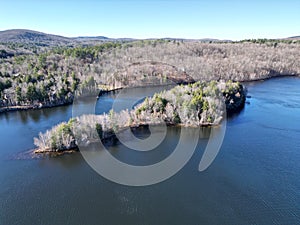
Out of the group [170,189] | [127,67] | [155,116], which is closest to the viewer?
[170,189]

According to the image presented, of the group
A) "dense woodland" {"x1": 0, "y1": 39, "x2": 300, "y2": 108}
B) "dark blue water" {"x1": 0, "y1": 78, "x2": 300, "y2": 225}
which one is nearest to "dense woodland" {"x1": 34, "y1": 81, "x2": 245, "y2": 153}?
"dark blue water" {"x1": 0, "y1": 78, "x2": 300, "y2": 225}

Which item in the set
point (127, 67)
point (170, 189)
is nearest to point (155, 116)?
point (170, 189)

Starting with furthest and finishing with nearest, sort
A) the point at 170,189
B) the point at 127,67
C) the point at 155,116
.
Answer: the point at 127,67, the point at 155,116, the point at 170,189

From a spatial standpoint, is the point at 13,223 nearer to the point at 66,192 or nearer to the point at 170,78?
the point at 66,192

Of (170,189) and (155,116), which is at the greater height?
(155,116)

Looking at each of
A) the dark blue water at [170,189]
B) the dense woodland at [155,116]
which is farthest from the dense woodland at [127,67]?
the dense woodland at [155,116]

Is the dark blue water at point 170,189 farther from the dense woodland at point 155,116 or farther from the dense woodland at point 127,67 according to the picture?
the dense woodland at point 127,67

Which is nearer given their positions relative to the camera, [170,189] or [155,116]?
[170,189]

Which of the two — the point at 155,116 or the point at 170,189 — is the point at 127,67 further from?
the point at 170,189
